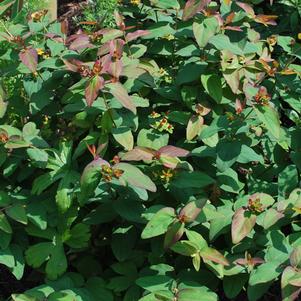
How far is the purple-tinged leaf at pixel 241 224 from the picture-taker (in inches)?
79.9

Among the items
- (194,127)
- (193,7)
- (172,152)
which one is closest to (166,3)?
(193,7)

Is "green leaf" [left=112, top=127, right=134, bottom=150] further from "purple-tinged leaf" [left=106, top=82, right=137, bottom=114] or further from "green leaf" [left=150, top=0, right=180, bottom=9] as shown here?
"green leaf" [left=150, top=0, right=180, bottom=9]

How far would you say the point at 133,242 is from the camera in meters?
2.34

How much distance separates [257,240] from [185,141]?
46cm

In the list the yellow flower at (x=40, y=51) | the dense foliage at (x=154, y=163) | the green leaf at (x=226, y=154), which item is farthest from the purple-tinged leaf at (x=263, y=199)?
the yellow flower at (x=40, y=51)

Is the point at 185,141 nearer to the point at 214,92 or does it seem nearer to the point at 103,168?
the point at 214,92

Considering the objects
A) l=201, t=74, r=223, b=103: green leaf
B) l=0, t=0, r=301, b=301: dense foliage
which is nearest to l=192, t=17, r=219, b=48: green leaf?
l=0, t=0, r=301, b=301: dense foliage

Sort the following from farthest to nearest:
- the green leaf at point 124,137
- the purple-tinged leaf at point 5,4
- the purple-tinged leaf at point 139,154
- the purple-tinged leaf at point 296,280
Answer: the purple-tinged leaf at point 5,4
the green leaf at point 124,137
the purple-tinged leaf at point 139,154
the purple-tinged leaf at point 296,280

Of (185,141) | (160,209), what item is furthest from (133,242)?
(185,141)

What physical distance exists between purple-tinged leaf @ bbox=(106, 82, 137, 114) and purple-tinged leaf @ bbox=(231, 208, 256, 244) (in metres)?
0.48

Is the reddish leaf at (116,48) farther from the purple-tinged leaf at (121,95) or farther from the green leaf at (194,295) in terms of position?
the green leaf at (194,295)

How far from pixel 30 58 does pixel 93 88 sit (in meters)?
0.36

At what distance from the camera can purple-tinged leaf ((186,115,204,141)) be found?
2.27 m

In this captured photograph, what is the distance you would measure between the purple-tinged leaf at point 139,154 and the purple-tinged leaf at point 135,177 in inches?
2.0
